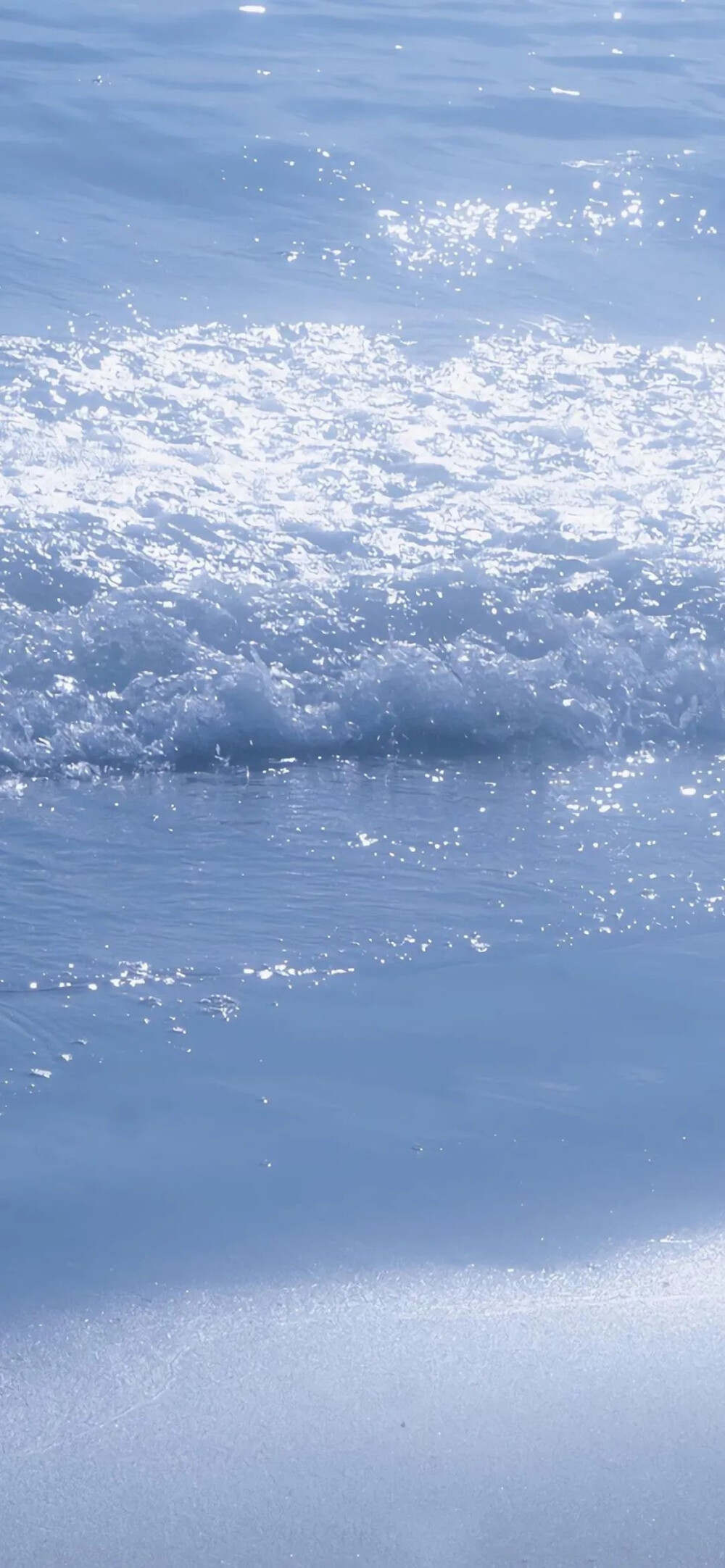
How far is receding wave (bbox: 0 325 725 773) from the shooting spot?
12.2ft

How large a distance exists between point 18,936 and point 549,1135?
1.04 meters

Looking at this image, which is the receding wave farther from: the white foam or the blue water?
the white foam

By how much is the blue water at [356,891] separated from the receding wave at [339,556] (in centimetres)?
1

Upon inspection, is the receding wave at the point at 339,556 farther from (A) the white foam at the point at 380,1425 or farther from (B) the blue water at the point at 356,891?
(A) the white foam at the point at 380,1425

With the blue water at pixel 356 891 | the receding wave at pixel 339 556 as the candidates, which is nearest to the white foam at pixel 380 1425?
the blue water at pixel 356 891

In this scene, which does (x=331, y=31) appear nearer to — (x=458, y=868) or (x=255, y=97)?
(x=255, y=97)

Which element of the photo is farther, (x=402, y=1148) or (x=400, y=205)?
(x=400, y=205)

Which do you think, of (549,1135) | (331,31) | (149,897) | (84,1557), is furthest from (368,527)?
(331,31)

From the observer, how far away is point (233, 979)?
278cm

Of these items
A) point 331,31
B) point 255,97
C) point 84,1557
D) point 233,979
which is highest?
point 331,31

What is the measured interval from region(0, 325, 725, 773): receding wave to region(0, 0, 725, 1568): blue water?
0.01 meters

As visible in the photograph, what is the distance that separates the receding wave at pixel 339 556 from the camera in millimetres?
3723

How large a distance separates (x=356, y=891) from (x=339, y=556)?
1.49 metres

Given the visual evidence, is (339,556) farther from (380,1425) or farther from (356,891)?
(380,1425)
